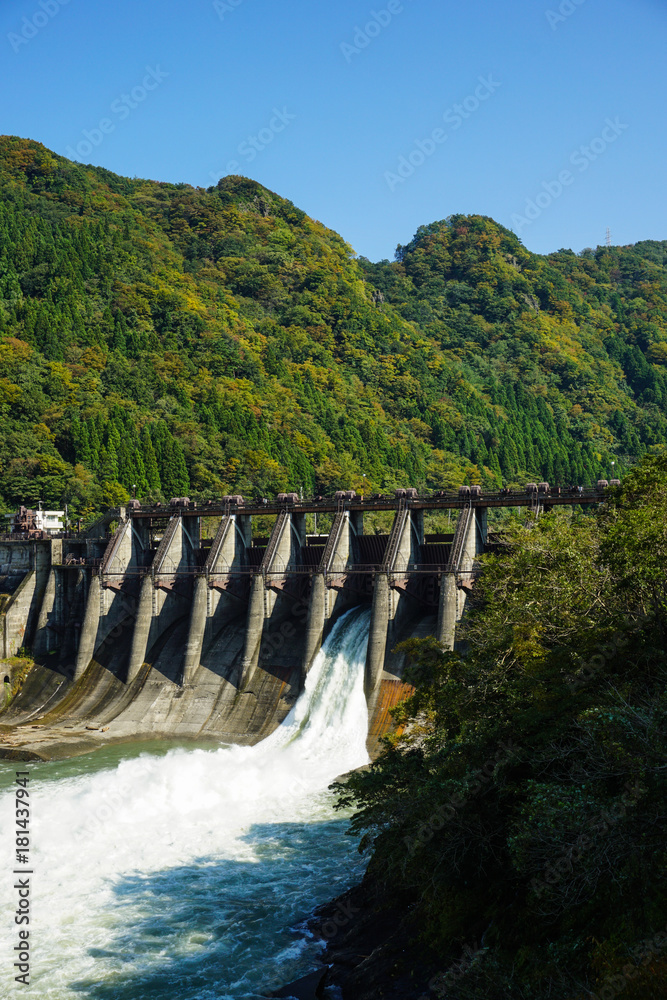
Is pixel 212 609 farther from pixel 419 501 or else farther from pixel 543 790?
pixel 543 790

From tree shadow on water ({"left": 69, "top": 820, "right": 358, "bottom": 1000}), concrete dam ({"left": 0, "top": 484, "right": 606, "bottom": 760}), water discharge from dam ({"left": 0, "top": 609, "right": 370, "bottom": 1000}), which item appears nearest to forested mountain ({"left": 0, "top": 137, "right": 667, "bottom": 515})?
concrete dam ({"left": 0, "top": 484, "right": 606, "bottom": 760})

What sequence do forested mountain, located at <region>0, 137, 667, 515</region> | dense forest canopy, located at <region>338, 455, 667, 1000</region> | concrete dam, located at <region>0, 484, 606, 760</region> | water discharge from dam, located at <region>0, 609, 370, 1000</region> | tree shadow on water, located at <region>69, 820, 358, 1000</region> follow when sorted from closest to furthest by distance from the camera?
dense forest canopy, located at <region>338, 455, 667, 1000</region> → tree shadow on water, located at <region>69, 820, 358, 1000</region> → water discharge from dam, located at <region>0, 609, 370, 1000</region> → concrete dam, located at <region>0, 484, 606, 760</region> → forested mountain, located at <region>0, 137, 667, 515</region>

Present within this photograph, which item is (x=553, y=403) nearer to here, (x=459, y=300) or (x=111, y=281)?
(x=459, y=300)

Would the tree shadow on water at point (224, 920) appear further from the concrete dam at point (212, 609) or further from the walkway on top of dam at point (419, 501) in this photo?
the walkway on top of dam at point (419, 501)

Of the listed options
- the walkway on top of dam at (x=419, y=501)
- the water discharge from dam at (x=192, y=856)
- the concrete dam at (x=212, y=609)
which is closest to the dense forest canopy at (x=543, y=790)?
the water discharge from dam at (x=192, y=856)

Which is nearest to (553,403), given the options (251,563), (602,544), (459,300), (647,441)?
(647,441)

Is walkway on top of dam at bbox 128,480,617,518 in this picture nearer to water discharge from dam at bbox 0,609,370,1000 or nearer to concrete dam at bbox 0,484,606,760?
concrete dam at bbox 0,484,606,760

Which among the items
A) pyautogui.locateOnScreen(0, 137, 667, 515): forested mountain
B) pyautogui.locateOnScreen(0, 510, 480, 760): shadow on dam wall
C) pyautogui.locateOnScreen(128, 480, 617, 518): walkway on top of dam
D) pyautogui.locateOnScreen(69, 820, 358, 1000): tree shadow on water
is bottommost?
pyautogui.locateOnScreen(69, 820, 358, 1000): tree shadow on water
